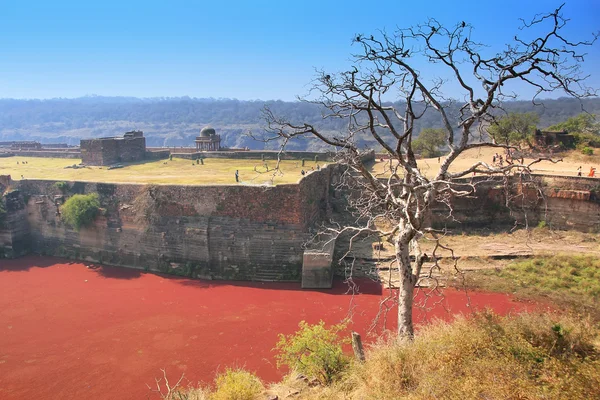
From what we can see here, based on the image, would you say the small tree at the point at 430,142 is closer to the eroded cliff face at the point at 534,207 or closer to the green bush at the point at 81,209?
the eroded cliff face at the point at 534,207

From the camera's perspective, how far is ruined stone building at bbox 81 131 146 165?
76.9 feet

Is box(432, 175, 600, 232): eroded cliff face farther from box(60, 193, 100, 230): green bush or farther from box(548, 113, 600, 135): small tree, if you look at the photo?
box(548, 113, 600, 135): small tree

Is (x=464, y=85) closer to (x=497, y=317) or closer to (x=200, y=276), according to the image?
(x=497, y=317)

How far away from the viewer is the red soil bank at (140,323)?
9.12m

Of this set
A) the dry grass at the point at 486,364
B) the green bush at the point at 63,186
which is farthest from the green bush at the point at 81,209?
the dry grass at the point at 486,364

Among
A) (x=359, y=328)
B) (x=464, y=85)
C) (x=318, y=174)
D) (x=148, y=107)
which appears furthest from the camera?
(x=148, y=107)

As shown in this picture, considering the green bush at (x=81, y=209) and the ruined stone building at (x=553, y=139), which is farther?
the ruined stone building at (x=553, y=139)

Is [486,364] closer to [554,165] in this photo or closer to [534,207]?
[534,207]

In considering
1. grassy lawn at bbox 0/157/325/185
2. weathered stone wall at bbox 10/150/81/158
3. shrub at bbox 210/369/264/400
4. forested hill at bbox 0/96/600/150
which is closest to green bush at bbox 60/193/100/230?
grassy lawn at bbox 0/157/325/185

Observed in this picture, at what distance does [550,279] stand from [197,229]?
36.1ft

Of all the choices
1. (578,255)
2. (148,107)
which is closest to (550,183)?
(578,255)

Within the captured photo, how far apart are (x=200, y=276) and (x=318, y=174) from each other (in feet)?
18.7

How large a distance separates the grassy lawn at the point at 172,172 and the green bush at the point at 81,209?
1.28m

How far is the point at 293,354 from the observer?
7.37 meters
